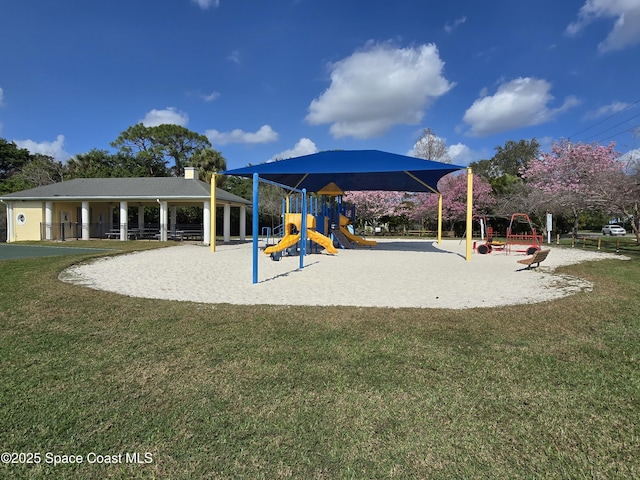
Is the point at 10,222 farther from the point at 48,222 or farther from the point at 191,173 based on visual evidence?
the point at 191,173

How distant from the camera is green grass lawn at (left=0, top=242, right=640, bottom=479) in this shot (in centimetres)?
220

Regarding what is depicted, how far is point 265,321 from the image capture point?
4.98 m

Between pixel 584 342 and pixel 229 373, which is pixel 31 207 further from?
pixel 584 342

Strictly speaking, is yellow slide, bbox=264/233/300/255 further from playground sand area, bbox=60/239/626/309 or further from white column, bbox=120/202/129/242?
white column, bbox=120/202/129/242

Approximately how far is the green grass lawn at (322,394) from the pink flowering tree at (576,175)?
1570cm

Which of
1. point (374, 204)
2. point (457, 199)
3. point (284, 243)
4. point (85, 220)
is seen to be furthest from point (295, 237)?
point (457, 199)

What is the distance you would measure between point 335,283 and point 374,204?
30207 mm

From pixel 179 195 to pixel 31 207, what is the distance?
1021cm

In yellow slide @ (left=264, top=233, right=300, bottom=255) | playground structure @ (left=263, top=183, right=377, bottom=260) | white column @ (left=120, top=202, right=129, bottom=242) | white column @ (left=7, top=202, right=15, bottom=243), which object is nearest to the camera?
yellow slide @ (left=264, top=233, right=300, bottom=255)

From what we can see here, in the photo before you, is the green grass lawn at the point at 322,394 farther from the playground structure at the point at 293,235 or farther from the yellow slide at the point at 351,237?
the yellow slide at the point at 351,237

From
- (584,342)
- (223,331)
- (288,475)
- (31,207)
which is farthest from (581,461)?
(31,207)

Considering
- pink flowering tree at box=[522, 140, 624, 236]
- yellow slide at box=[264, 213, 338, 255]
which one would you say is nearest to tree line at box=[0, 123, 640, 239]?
pink flowering tree at box=[522, 140, 624, 236]

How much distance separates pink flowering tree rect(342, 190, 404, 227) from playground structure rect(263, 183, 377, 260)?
13773 millimetres

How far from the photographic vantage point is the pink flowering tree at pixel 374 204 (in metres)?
37.5
